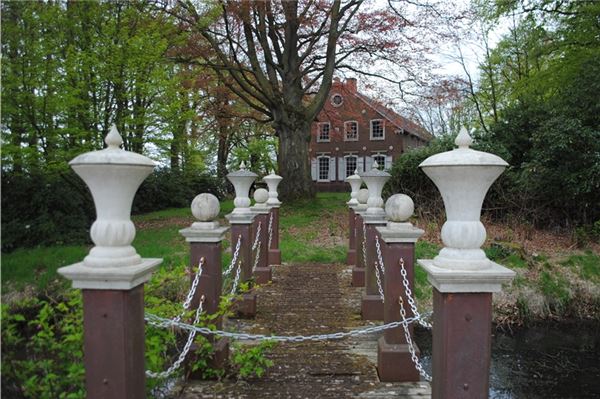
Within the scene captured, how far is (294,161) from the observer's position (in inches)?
572

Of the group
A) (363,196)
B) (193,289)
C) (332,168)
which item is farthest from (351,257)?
(332,168)

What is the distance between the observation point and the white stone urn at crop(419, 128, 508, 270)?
2.35 meters

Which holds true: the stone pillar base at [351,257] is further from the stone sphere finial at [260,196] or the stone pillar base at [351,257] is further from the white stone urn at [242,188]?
the white stone urn at [242,188]

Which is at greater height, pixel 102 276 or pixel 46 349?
pixel 102 276

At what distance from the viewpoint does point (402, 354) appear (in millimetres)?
3705

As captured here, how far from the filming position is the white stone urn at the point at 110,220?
223 centimetres

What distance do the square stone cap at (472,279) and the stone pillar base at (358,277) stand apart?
4772 millimetres

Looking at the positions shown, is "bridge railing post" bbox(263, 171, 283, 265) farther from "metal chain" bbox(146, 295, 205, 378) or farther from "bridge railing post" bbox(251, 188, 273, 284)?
"metal chain" bbox(146, 295, 205, 378)

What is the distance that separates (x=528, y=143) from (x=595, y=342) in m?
6.91

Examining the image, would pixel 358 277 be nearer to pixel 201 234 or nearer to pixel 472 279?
pixel 201 234

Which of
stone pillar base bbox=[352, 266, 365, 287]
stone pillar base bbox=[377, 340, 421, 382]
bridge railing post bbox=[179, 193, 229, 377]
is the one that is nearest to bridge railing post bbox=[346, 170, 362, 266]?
stone pillar base bbox=[352, 266, 365, 287]

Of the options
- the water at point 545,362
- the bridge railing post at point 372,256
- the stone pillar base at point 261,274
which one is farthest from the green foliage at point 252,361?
the stone pillar base at point 261,274

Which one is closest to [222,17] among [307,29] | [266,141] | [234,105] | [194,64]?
[194,64]

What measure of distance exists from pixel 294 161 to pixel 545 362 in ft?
32.6
